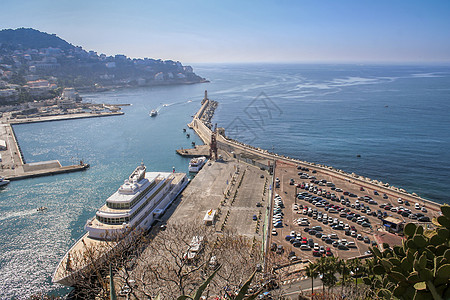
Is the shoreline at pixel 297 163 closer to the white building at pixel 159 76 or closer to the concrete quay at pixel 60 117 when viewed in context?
the concrete quay at pixel 60 117

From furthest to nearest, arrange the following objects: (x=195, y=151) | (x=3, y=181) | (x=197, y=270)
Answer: (x=195, y=151)
(x=3, y=181)
(x=197, y=270)

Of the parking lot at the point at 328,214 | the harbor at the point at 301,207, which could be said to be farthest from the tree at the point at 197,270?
the parking lot at the point at 328,214

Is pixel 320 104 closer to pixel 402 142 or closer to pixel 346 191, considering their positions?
pixel 402 142

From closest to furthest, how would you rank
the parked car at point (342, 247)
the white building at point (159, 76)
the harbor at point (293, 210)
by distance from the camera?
the harbor at point (293, 210), the parked car at point (342, 247), the white building at point (159, 76)

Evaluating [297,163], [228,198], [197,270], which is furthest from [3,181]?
[297,163]

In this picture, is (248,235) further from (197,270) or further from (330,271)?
(330,271)

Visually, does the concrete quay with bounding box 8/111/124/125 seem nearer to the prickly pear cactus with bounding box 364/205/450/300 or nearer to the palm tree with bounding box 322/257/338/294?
the palm tree with bounding box 322/257/338/294

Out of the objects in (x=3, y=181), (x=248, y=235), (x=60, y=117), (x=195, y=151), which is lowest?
(x=60, y=117)
